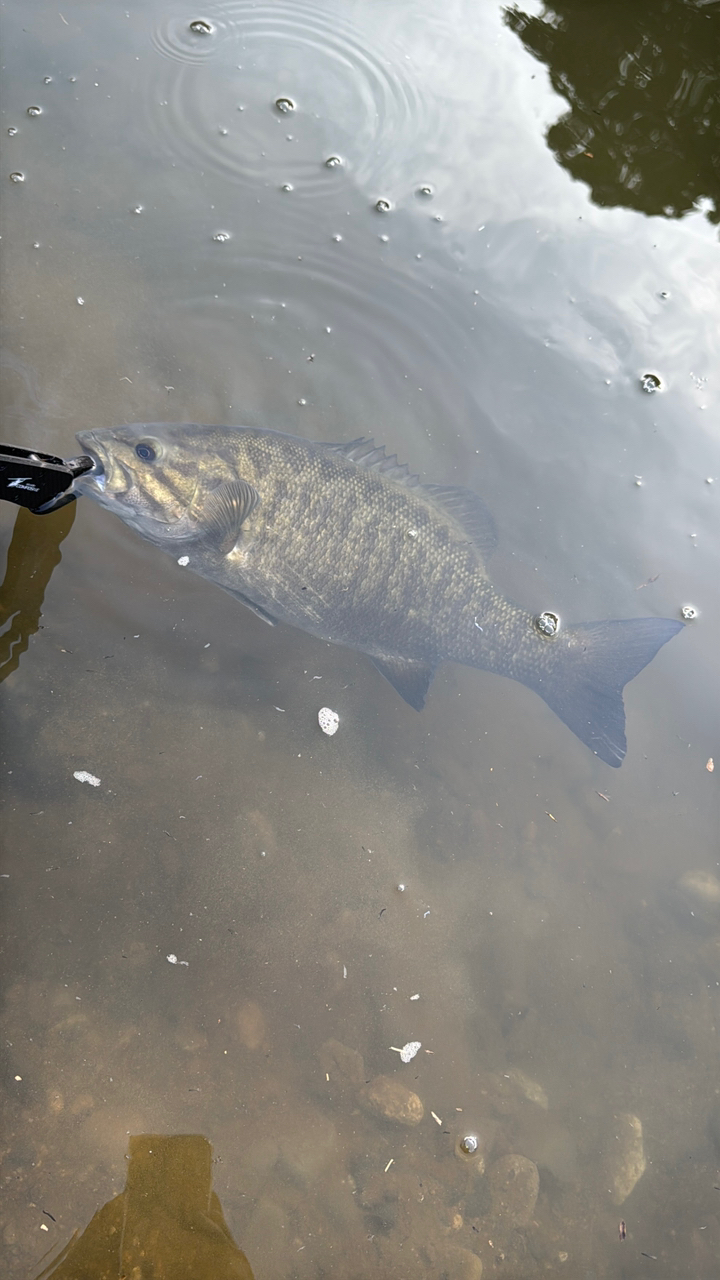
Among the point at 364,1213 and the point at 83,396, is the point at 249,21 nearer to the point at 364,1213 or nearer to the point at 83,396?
the point at 83,396

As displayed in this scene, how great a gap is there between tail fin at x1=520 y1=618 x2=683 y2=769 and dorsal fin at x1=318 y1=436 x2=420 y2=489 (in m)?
1.25

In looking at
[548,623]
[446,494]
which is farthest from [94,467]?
[548,623]

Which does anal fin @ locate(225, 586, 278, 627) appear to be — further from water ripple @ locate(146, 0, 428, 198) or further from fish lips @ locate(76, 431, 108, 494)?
water ripple @ locate(146, 0, 428, 198)

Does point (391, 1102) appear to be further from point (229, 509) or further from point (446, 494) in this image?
point (446, 494)

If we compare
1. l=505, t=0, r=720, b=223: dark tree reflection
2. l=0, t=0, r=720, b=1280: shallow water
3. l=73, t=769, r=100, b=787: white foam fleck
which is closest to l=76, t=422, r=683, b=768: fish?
l=0, t=0, r=720, b=1280: shallow water

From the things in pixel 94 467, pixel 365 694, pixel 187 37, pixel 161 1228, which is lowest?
pixel 161 1228

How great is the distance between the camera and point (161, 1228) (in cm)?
262

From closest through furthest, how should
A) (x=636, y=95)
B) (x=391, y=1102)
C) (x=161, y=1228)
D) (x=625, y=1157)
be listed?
(x=161, y=1228) < (x=391, y=1102) < (x=625, y=1157) < (x=636, y=95)

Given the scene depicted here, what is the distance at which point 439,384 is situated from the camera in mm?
4555

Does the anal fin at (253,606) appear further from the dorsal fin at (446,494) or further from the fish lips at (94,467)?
the dorsal fin at (446,494)

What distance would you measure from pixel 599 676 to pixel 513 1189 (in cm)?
237

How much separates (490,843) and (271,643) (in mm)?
1571

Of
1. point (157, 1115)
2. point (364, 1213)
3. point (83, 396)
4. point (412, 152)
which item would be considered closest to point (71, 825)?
point (157, 1115)

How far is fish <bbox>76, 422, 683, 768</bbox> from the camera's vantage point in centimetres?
342
